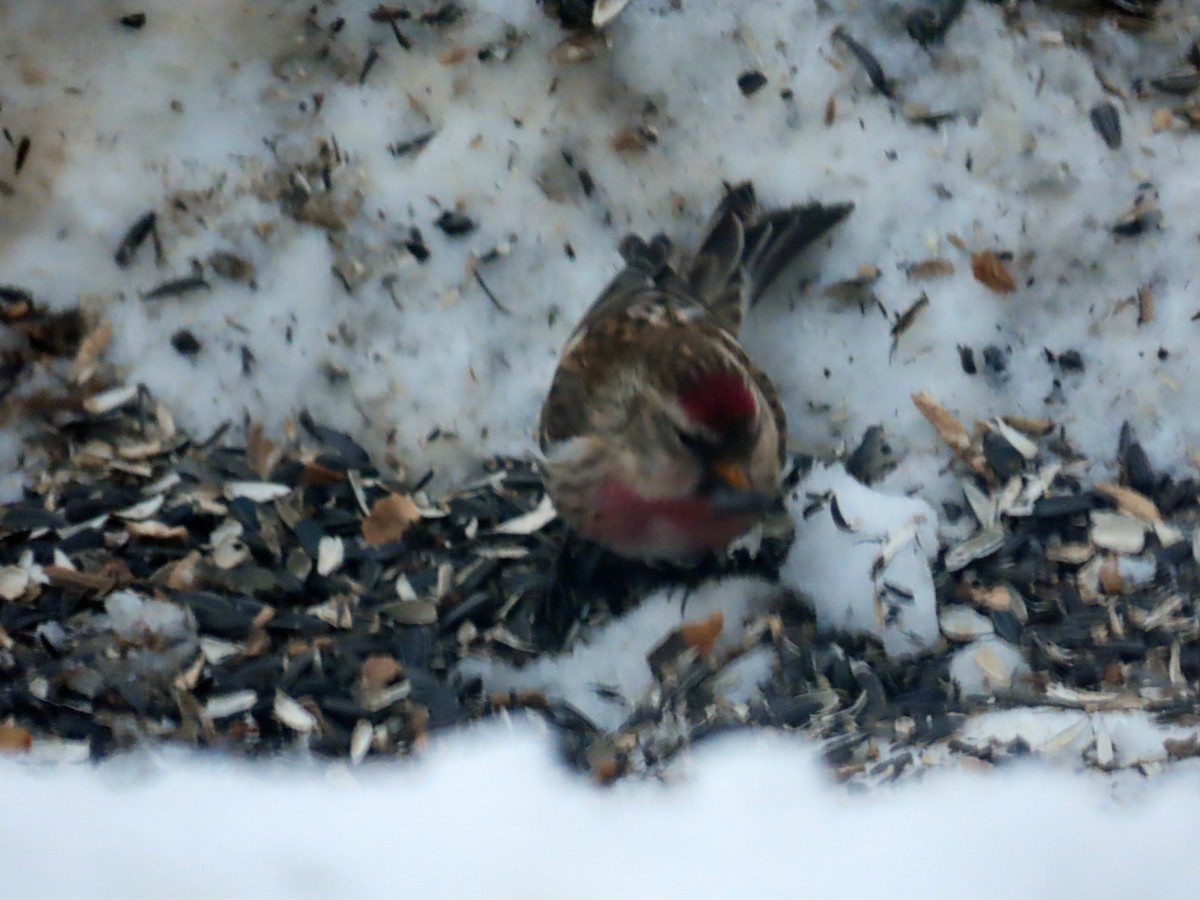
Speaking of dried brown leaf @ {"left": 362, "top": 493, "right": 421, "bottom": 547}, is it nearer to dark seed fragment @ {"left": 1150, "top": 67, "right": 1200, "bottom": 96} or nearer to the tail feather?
the tail feather

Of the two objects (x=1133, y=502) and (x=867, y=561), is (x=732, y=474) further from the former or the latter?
(x=1133, y=502)

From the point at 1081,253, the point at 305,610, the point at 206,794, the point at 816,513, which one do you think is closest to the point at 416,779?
the point at 206,794

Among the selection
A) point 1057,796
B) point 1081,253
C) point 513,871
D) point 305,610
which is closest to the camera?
point 513,871

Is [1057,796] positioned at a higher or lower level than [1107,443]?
lower

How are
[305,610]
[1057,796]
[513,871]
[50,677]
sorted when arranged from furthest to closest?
[305,610] < [50,677] < [1057,796] < [513,871]

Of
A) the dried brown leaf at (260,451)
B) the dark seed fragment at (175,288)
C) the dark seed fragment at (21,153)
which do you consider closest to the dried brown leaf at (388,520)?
the dried brown leaf at (260,451)

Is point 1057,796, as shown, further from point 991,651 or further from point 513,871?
point 513,871

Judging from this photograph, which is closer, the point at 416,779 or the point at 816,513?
the point at 416,779

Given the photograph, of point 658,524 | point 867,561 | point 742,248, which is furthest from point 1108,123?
point 658,524

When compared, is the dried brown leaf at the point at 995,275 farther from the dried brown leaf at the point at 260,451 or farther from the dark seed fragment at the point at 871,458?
the dried brown leaf at the point at 260,451
